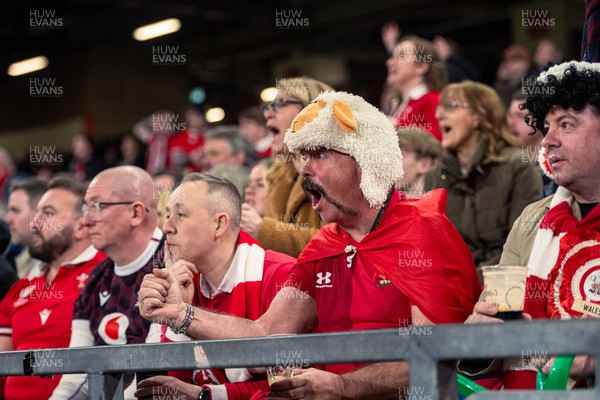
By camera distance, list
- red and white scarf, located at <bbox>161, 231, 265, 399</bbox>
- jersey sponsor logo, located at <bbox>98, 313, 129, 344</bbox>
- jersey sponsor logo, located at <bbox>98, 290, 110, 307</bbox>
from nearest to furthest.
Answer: red and white scarf, located at <bbox>161, 231, 265, 399</bbox> → jersey sponsor logo, located at <bbox>98, 313, 129, 344</bbox> → jersey sponsor logo, located at <bbox>98, 290, 110, 307</bbox>

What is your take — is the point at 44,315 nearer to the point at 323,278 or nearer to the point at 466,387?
the point at 323,278

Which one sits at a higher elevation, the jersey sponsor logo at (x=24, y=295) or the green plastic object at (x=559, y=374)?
the jersey sponsor logo at (x=24, y=295)

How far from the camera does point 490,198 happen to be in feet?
14.8

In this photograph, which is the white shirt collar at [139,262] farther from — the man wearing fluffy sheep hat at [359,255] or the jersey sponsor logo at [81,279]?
the man wearing fluffy sheep hat at [359,255]

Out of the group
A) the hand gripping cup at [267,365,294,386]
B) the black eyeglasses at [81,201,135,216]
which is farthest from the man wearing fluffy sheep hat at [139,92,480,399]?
the black eyeglasses at [81,201,135,216]

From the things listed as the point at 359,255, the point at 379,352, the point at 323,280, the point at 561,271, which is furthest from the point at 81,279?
the point at 379,352

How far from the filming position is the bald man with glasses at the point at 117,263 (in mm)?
4031

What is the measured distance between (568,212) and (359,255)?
68 centimetres

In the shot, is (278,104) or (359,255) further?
(278,104)

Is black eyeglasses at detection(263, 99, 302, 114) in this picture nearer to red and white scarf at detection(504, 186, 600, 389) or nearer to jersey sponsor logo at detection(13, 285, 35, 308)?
jersey sponsor logo at detection(13, 285, 35, 308)

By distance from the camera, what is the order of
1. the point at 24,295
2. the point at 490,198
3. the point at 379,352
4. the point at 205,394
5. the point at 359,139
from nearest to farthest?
1. the point at 379,352
2. the point at 359,139
3. the point at 205,394
4. the point at 490,198
5. the point at 24,295

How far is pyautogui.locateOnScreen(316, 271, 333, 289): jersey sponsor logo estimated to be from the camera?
3.12 meters

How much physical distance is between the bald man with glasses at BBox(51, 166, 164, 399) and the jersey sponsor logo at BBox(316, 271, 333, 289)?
0.92 m

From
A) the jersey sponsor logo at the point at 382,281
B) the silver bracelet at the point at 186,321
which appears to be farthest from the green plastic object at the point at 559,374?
the silver bracelet at the point at 186,321
